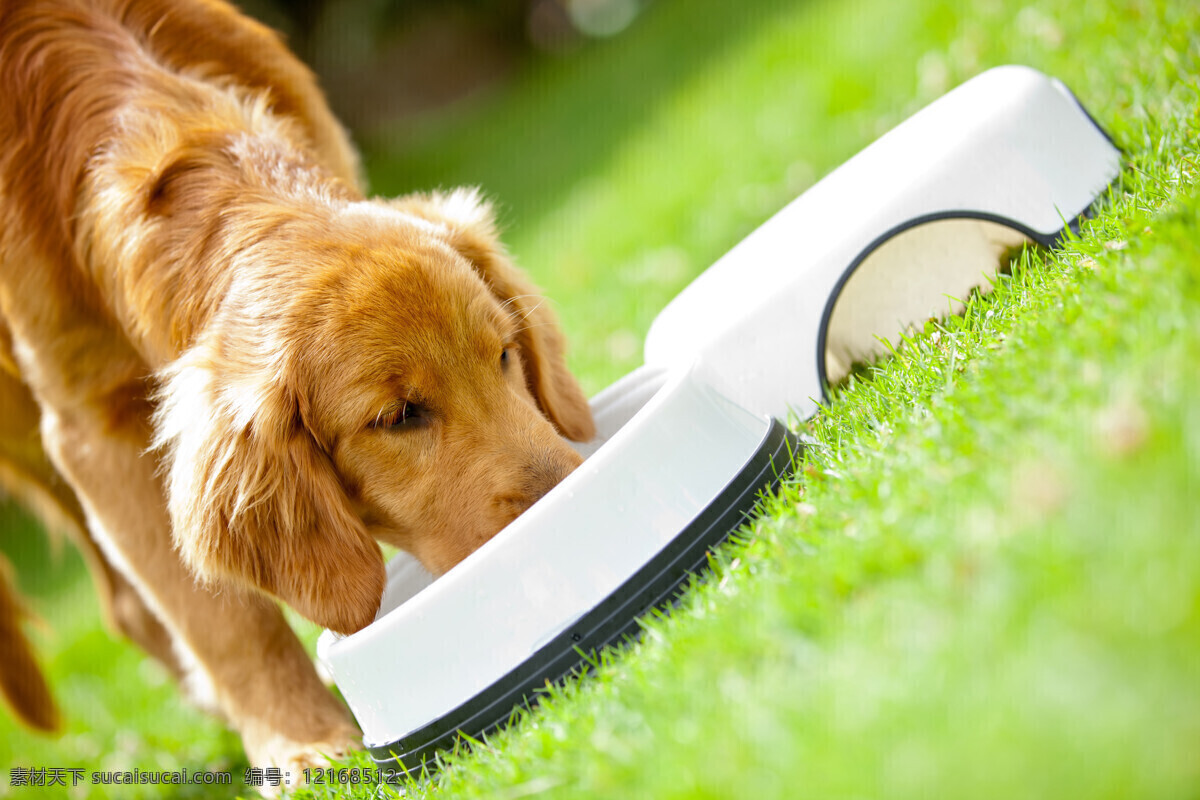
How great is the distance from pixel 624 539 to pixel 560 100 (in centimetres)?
848

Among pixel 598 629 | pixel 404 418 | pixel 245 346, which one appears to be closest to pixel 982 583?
pixel 598 629

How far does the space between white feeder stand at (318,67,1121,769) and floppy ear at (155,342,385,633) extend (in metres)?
0.17

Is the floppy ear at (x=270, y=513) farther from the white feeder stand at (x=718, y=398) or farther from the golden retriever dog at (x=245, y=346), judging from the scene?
the white feeder stand at (x=718, y=398)

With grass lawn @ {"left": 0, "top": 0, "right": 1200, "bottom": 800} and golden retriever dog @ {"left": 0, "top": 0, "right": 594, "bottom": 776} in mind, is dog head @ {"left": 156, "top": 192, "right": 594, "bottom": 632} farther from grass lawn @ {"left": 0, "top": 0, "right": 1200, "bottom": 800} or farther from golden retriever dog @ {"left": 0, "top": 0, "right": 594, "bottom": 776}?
grass lawn @ {"left": 0, "top": 0, "right": 1200, "bottom": 800}

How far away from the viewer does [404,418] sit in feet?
8.45

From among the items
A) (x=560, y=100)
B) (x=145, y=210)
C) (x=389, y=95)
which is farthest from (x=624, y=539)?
(x=389, y=95)

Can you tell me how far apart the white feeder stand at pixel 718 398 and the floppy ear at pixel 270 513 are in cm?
17

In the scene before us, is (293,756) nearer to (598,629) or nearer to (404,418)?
(404,418)

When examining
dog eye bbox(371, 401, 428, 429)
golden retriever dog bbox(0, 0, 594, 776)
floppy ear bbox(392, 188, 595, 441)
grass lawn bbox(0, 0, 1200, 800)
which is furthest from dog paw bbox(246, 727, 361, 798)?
floppy ear bbox(392, 188, 595, 441)

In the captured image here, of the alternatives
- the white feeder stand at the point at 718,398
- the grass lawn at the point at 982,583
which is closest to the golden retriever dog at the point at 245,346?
the white feeder stand at the point at 718,398

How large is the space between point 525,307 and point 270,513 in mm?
993

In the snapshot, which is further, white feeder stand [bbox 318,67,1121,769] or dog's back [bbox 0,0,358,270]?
dog's back [bbox 0,0,358,270]

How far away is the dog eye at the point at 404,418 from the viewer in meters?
2.55

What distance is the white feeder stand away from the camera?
215 centimetres
